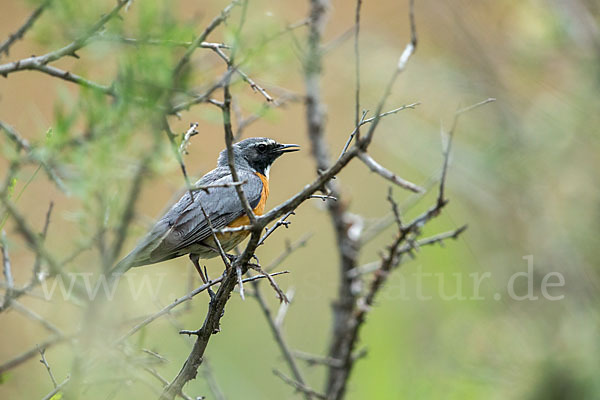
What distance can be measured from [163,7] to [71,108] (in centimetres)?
43

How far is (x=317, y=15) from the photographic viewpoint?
4348 millimetres

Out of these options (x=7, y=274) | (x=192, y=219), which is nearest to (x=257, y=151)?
(x=192, y=219)

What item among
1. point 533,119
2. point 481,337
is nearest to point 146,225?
point 481,337

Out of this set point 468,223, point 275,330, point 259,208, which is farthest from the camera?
point 468,223

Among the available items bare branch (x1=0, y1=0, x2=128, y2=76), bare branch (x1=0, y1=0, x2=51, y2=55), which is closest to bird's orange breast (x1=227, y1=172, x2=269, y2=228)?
bare branch (x1=0, y1=0, x2=128, y2=76)

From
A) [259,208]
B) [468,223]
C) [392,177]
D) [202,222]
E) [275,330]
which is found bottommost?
[392,177]

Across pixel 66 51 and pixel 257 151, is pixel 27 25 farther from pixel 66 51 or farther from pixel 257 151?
pixel 257 151

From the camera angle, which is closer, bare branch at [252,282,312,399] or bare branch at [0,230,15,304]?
bare branch at [0,230,15,304]

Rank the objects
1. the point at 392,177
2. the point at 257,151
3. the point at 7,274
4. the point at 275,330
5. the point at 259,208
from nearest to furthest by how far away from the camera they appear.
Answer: the point at 392,177 < the point at 7,274 < the point at 275,330 < the point at 259,208 < the point at 257,151

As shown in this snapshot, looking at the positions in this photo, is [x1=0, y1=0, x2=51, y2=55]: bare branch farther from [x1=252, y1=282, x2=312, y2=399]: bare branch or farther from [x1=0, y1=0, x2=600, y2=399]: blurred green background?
[x1=252, y1=282, x2=312, y2=399]: bare branch

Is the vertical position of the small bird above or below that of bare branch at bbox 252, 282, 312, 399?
above

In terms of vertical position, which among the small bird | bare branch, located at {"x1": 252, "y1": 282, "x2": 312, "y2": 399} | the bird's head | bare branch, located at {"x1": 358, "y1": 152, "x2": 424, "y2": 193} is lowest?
bare branch, located at {"x1": 358, "y1": 152, "x2": 424, "y2": 193}

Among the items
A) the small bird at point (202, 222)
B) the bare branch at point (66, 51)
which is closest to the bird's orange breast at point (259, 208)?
the small bird at point (202, 222)

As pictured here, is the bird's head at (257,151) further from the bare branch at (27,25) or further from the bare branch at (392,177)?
the bare branch at (392,177)
